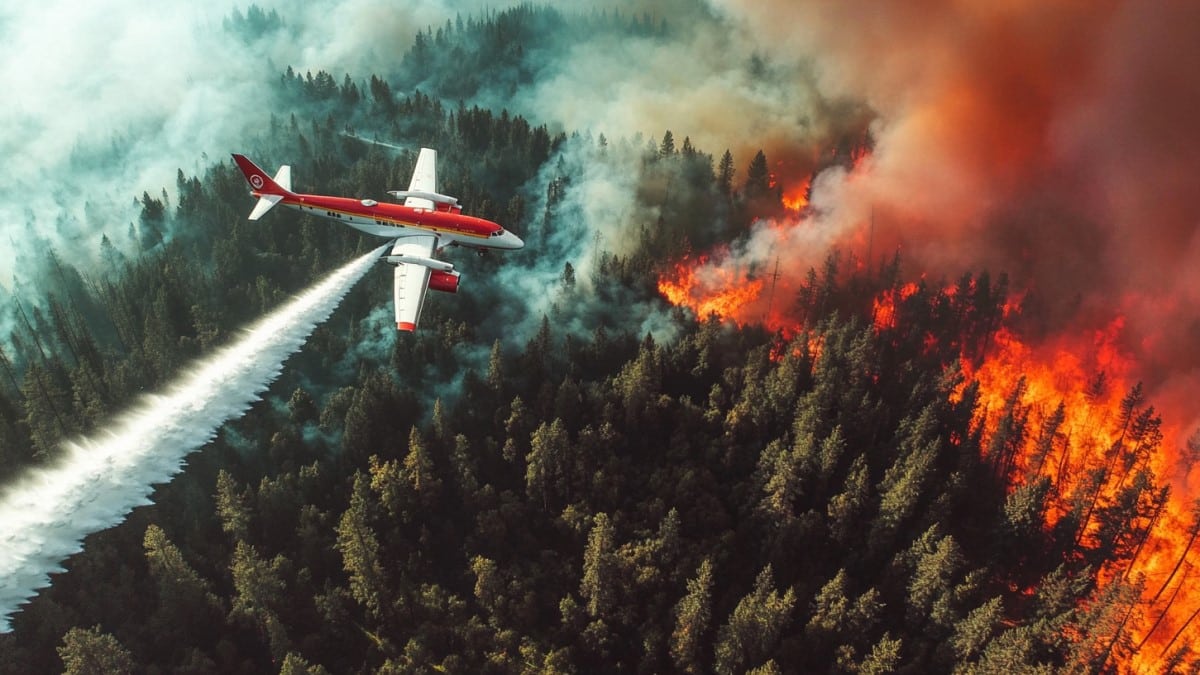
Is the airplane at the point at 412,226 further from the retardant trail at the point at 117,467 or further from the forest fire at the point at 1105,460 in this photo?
the forest fire at the point at 1105,460

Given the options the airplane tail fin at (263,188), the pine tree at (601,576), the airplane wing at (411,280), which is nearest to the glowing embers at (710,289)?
the airplane wing at (411,280)

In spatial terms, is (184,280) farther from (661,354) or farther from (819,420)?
(819,420)

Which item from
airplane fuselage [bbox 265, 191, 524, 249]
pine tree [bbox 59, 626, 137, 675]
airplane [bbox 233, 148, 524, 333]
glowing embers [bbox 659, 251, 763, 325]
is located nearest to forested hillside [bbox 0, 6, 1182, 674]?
pine tree [bbox 59, 626, 137, 675]

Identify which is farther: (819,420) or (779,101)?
(779,101)

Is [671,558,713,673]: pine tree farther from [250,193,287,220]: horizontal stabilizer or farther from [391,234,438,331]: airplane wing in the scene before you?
[250,193,287,220]: horizontal stabilizer

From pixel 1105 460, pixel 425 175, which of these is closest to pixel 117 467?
pixel 425 175

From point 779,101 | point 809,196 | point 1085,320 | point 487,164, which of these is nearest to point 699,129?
point 779,101
